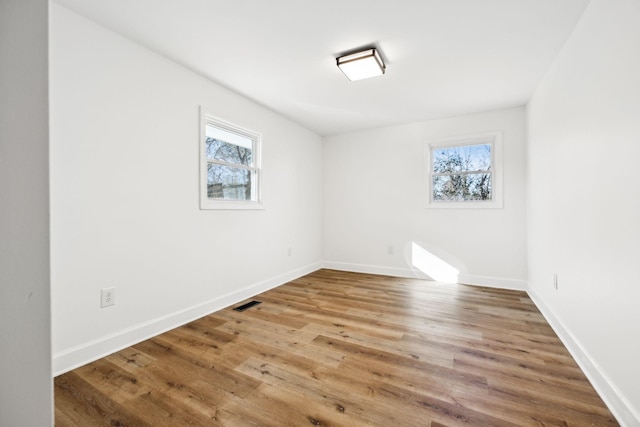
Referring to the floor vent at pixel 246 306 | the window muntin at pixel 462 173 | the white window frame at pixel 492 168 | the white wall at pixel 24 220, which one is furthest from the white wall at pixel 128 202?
the window muntin at pixel 462 173

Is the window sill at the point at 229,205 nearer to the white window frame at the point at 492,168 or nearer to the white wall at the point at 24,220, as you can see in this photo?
the white wall at the point at 24,220

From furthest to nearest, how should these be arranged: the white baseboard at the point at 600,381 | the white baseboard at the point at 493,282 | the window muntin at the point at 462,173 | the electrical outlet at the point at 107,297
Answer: the window muntin at the point at 462,173
the white baseboard at the point at 493,282
the electrical outlet at the point at 107,297
the white baseboard at the point at 600,381

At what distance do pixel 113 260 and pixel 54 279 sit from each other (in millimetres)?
350

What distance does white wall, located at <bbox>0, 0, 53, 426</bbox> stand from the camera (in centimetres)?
47

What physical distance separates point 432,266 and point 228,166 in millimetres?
3212

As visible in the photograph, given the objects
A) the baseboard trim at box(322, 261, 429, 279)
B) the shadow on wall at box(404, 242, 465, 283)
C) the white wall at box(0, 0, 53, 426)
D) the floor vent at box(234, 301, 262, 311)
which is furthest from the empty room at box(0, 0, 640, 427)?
the baseboard trim at box(322, 261, 429, 279)

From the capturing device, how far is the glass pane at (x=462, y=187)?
3895mm

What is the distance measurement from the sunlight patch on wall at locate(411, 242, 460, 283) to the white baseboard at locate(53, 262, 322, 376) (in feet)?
7.92

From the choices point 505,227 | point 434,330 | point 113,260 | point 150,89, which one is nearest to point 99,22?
point 150,89

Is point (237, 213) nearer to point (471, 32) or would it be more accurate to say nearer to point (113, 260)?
point (113, 260)

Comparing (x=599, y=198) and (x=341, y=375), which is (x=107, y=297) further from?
(x=599, y=198)

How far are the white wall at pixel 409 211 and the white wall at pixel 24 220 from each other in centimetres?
423

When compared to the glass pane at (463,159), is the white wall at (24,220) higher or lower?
lower

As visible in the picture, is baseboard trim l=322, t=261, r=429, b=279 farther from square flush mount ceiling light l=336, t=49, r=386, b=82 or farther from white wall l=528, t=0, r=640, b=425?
square flush mount ceiling light l=336, t=49, r=386, b=82
